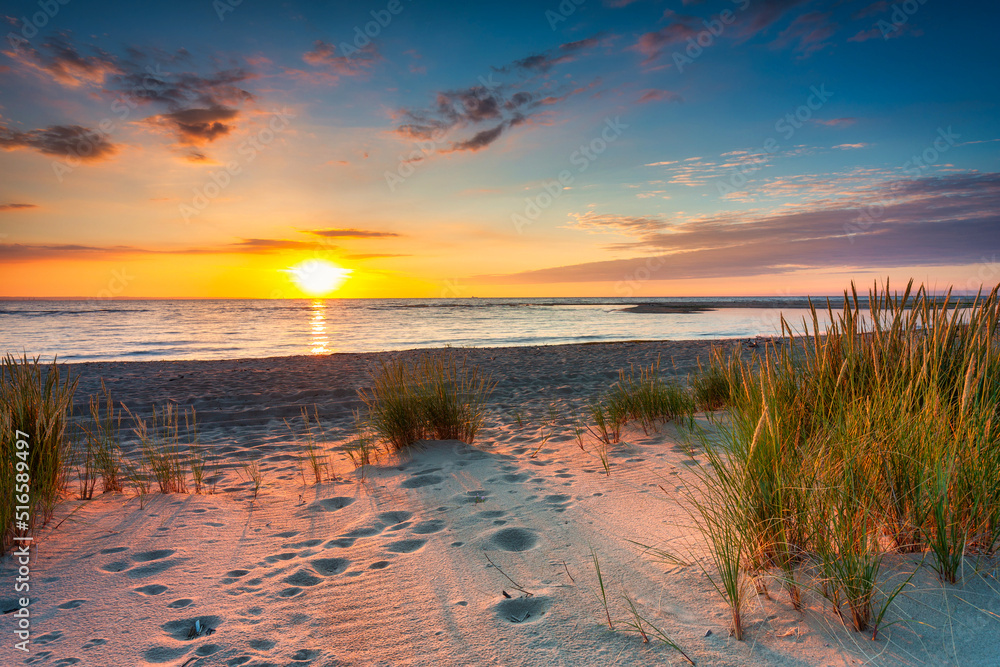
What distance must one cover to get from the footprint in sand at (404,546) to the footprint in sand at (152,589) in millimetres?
1066

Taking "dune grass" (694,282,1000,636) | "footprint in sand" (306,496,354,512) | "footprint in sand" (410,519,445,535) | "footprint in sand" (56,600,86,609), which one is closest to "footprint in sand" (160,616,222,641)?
"footprint in sand" (56,600,86,609)

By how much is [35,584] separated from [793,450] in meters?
3.59

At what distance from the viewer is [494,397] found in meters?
8.41

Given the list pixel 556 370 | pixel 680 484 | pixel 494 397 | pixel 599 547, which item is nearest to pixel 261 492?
pixel 599 547

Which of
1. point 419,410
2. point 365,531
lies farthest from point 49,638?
point 419,410

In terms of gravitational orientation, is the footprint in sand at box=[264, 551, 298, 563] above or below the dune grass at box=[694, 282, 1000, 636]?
below

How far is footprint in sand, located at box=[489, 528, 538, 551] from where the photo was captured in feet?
8.89

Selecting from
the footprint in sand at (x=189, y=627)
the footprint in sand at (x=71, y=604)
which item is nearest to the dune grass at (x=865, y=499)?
the footprint in sand at (x=189, y=627)

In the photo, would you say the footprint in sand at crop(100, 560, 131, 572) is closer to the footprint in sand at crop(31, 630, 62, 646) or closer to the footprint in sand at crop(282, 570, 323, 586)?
the footprint in sand at crop(31, 630, 62, 646)

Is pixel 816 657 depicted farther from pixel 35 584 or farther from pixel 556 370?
pixel 556 370

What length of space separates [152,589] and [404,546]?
1.20m

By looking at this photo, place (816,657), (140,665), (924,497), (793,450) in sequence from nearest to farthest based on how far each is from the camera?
(816,657) → (140,665) → (924,497) → (793,450)

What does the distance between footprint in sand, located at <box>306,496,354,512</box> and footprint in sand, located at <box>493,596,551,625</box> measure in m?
1.75

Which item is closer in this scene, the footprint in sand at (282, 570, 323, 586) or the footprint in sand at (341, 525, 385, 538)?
the footprint in sand at (282, 570, 323, 586)
